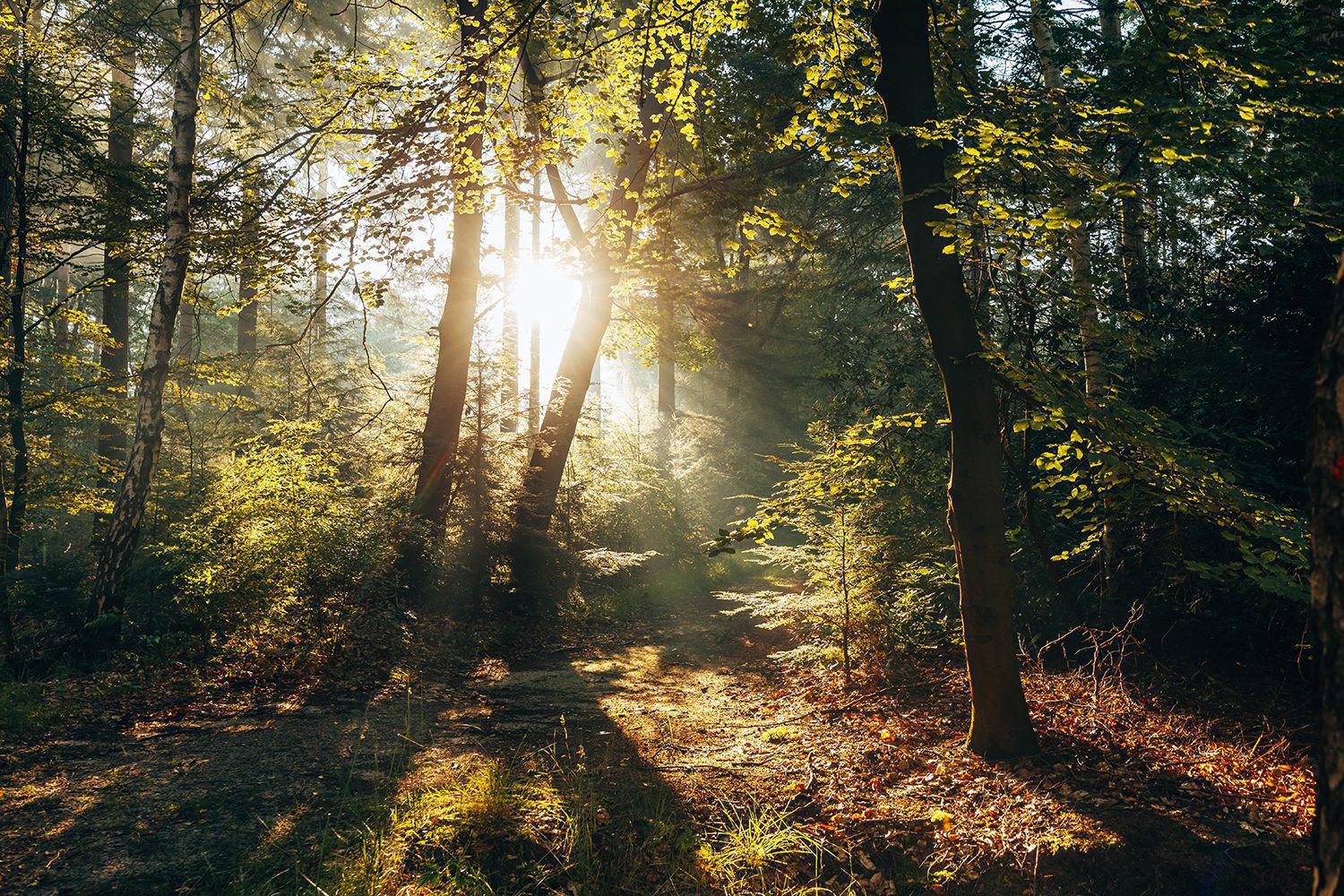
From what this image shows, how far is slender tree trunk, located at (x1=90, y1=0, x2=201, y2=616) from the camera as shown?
26.9 ft

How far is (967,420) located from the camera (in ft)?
16.6

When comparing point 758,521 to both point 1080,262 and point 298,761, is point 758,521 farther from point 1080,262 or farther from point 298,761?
point 1080,262

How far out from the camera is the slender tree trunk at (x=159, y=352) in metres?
8.19

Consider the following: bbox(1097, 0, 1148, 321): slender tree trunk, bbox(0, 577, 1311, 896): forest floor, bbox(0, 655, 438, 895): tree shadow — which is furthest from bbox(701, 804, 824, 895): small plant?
bbox(1097, 0, 1148, 321): slender tree trunk

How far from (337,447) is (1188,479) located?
12.3 meters

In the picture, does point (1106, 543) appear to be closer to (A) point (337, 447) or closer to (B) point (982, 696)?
(B) point (982, 696)

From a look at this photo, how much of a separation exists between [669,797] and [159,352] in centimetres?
857

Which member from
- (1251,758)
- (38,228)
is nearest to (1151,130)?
(1251,758)

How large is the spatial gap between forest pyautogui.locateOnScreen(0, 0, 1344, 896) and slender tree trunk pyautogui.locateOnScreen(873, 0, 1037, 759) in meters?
0.03

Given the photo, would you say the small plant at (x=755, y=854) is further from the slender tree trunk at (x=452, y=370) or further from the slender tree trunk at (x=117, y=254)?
the slender tree trunk at (x=452, y=370)

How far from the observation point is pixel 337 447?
Answer: 12.3m

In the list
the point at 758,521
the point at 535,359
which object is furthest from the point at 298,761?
the point at 535,359

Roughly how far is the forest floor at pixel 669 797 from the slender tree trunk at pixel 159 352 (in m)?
2.51

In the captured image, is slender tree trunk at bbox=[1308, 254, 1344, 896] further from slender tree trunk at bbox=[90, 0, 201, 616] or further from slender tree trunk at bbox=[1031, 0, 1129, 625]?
slender tree trunk at bbox=[90, 0, 201, 616]
